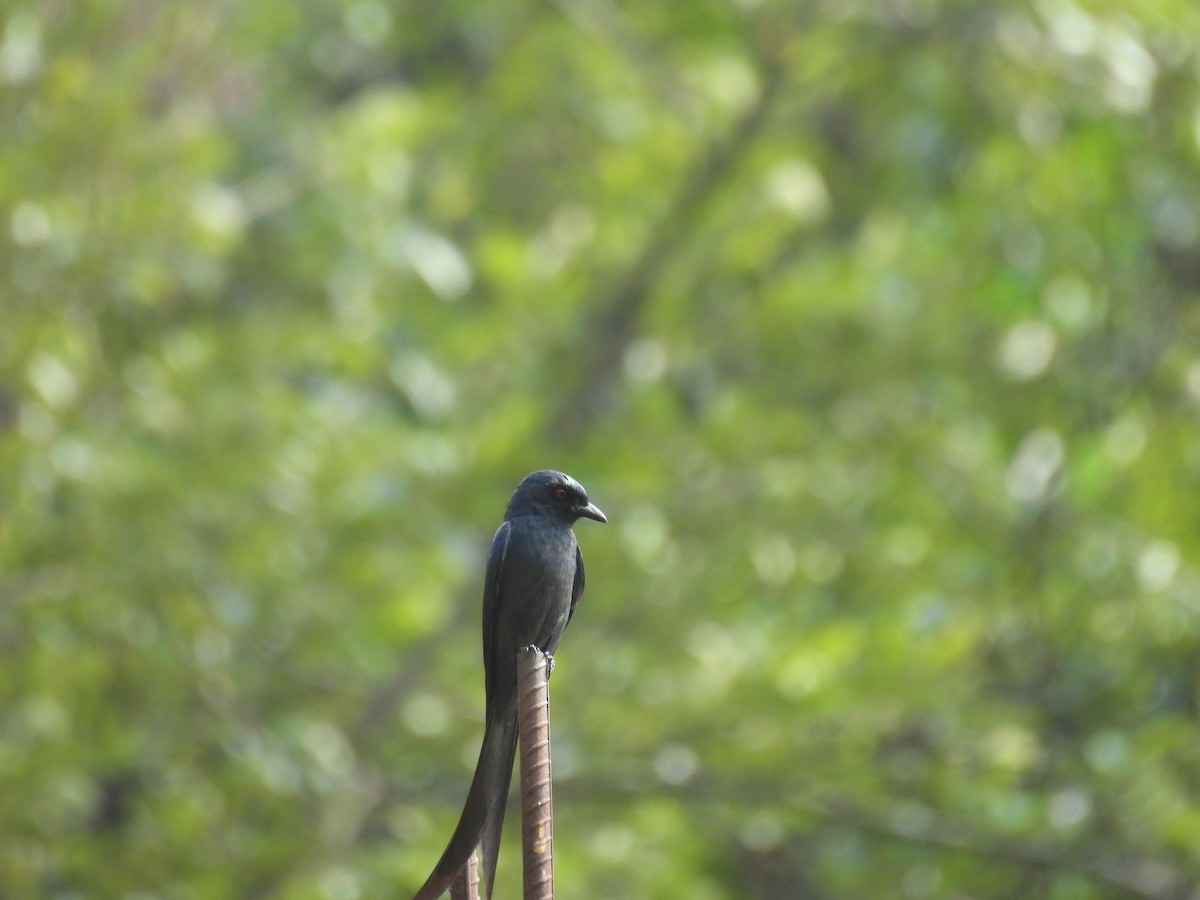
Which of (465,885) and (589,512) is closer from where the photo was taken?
(465,885)

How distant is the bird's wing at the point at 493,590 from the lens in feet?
6.97

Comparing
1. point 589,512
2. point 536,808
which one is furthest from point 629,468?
point 536,808

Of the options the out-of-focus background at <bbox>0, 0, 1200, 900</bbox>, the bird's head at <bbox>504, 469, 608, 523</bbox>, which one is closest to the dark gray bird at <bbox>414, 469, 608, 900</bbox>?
the bird's head at <bbox>504, 469, 608, 523</bbox>

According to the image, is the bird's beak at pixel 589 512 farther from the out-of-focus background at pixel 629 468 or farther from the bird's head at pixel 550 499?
the out-of-focus background at pixel 629 468

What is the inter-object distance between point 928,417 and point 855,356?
1.32 ft

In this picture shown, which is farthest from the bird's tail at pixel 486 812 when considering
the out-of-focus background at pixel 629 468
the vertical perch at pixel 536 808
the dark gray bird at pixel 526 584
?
the out-of-focus background at pixel 629 468

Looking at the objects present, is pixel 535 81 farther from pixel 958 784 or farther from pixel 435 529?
pixel 958 784

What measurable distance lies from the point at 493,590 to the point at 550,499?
7.2 inches

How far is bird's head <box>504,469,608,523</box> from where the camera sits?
2.35 metres

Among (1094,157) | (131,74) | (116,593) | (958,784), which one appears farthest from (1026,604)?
(131,74)

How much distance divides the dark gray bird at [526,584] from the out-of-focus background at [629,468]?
2.80 metres

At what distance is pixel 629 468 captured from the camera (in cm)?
555

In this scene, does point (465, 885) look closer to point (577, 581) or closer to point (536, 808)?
point (536, 808)

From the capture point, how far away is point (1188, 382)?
6078 millimetres
